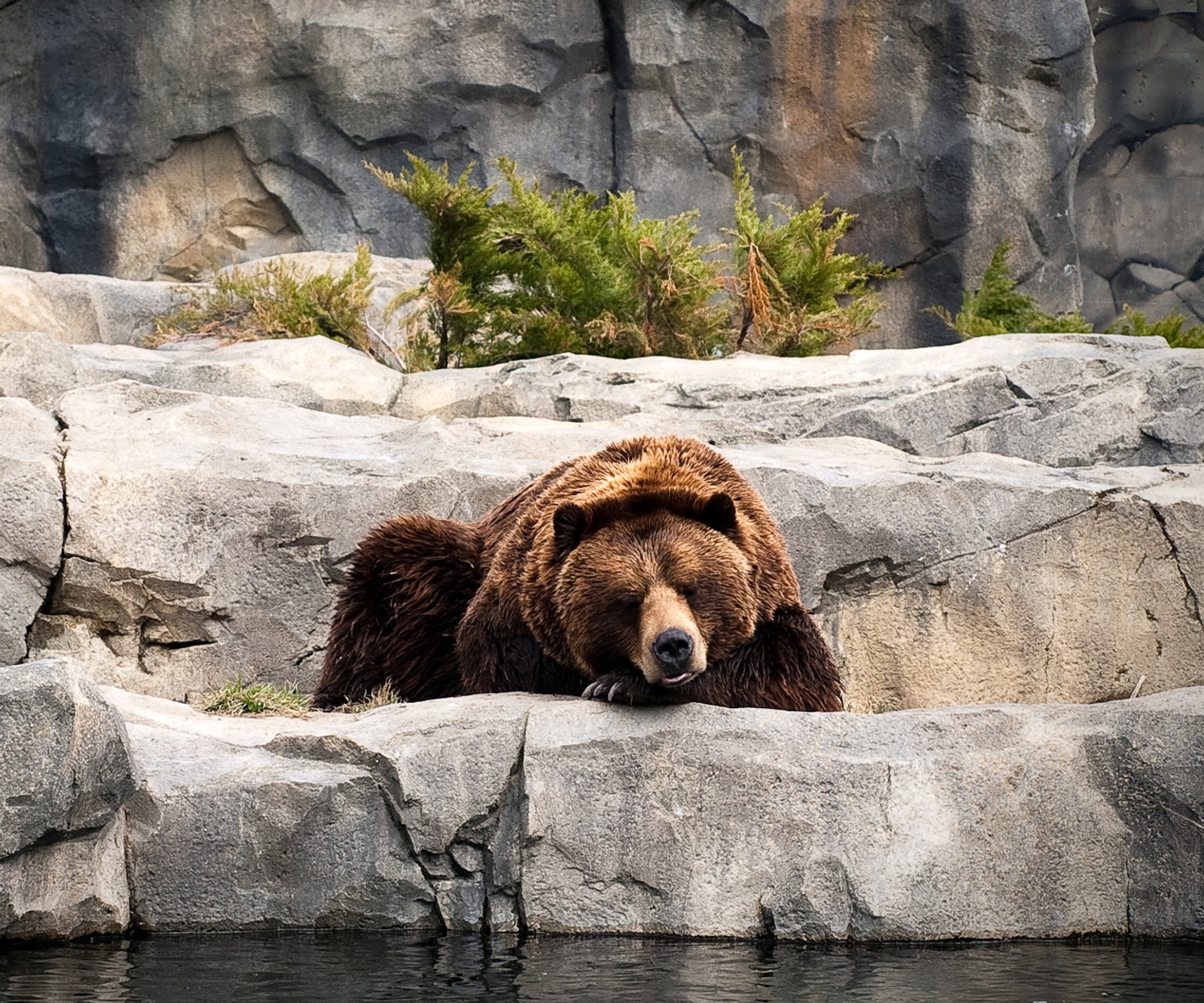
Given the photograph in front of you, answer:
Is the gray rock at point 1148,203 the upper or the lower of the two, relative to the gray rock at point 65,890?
upper

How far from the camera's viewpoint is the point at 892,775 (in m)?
4.85

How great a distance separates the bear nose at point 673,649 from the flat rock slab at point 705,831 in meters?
0.24

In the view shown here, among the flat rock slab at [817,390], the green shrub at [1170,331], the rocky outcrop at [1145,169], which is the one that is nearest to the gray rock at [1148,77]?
the rocky outcrop at [1145,169]

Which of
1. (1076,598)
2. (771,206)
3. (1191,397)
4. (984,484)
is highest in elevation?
(771,206)

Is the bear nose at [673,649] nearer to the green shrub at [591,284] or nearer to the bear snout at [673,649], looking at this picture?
the bear snout at [673,649]

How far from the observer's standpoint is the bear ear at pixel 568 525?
5750mm

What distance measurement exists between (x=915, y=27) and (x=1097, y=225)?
6.45 meters

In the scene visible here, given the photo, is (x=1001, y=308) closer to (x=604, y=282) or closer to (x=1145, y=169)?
(x=604, y=282)

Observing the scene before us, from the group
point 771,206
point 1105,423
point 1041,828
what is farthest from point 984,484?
point 771,206

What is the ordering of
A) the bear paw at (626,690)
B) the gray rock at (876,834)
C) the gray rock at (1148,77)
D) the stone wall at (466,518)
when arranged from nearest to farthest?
1. the gray rock at (876,834)
2. the bear paw at (626,690)
3. the stone wall at (466,518)
4. the gray rock at (1148,77)

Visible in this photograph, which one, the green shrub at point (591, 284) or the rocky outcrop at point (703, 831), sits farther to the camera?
the green shrub at point (591, 284)

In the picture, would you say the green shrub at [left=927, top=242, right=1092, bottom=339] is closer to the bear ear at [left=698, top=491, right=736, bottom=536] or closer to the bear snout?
the bear ear at [left=698, top=491, right=736, bottom=536]

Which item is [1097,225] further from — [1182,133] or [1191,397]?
[1191,397]

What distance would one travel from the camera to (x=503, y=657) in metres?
6.26
